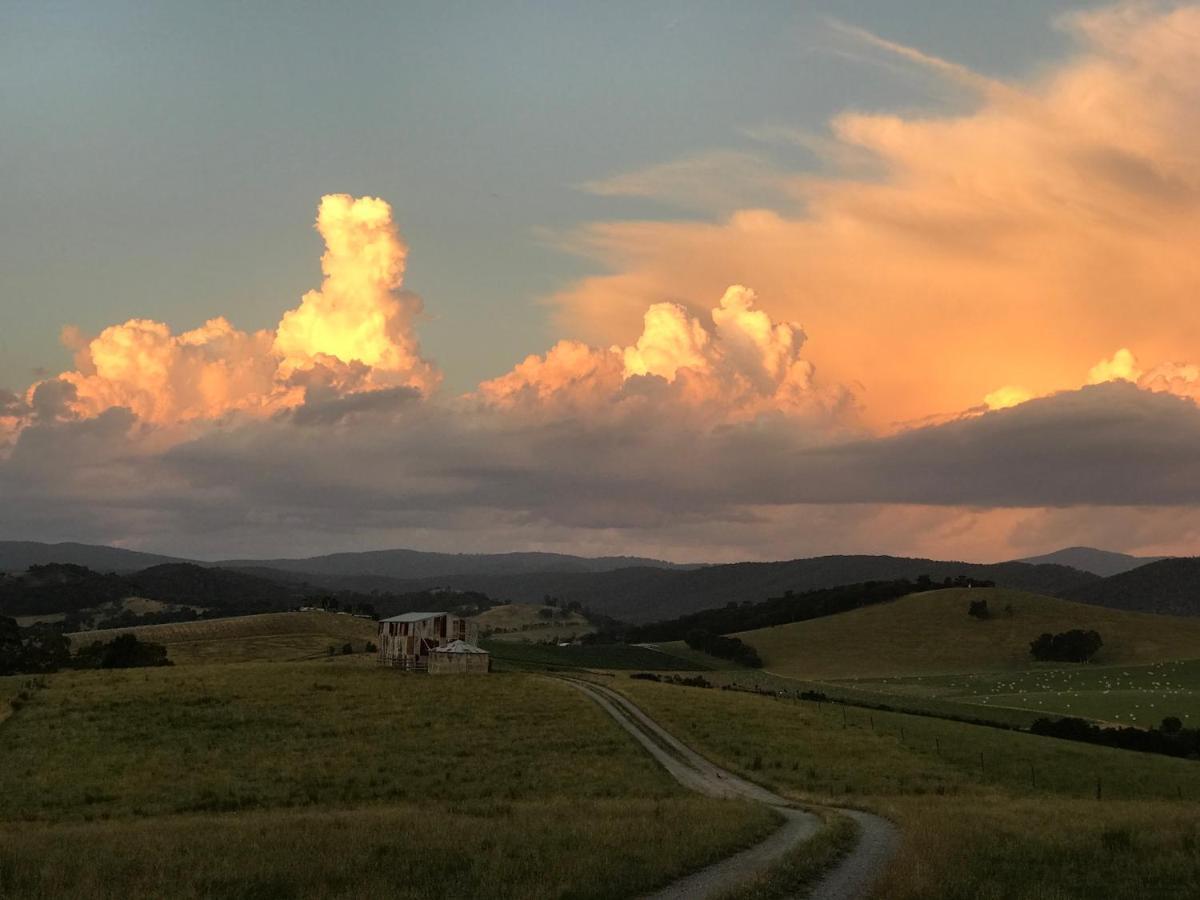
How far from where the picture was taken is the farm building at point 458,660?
4697 inches

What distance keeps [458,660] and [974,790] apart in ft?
236

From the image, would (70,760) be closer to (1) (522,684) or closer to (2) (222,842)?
(2) (222,842)

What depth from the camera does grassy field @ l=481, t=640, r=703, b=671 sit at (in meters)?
152

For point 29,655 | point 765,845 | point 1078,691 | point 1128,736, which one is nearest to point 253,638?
point 29,655

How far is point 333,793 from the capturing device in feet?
171

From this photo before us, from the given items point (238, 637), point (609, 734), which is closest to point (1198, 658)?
point (609, 734)

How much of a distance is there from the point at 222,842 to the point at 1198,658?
182 metres

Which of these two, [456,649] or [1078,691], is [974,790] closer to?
[456,649]

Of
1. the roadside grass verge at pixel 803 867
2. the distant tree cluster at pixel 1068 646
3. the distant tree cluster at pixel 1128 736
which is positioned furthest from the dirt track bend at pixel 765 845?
the distant tree cluster at pixel 1068 646

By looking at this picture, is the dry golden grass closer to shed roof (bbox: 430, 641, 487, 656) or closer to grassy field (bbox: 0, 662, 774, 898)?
grassy field (bbox: 0, 662, 774, 898)

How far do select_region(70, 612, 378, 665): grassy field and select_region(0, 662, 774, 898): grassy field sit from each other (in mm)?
53527

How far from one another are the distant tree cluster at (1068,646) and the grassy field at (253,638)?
118 meters

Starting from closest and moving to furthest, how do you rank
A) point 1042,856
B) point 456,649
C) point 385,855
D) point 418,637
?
point 385,855
point 1042,856
point 456,649
point 418,637

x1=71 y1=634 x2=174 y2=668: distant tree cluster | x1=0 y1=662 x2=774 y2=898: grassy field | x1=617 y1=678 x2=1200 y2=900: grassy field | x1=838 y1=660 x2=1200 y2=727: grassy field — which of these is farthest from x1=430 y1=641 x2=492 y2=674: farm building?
x1=838 y1=660 x2=1200 y2=727: grassy field
